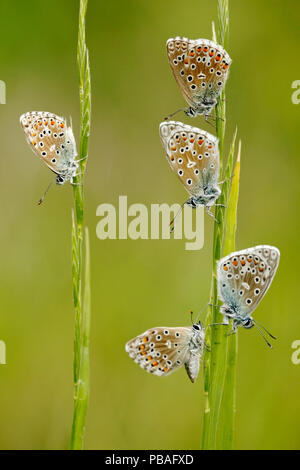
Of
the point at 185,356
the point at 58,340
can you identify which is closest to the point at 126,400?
the point at 58,340

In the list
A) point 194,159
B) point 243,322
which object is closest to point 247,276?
point 243,322

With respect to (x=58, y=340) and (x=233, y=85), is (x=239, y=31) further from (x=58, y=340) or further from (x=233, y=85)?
(x=58, y=340)

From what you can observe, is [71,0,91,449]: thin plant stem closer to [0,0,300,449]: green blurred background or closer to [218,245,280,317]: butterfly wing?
[218,245,280,317]: butterfly wing

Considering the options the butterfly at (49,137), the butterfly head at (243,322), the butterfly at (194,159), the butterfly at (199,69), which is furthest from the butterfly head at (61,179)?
the butterfly head at (243,322)

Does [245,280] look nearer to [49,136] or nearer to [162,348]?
[162,348]

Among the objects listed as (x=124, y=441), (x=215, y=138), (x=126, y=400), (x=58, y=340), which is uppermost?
(x=215, y=138)

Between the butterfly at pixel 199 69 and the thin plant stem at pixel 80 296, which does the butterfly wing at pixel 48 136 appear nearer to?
the thin plant stem at pixel 80 296
